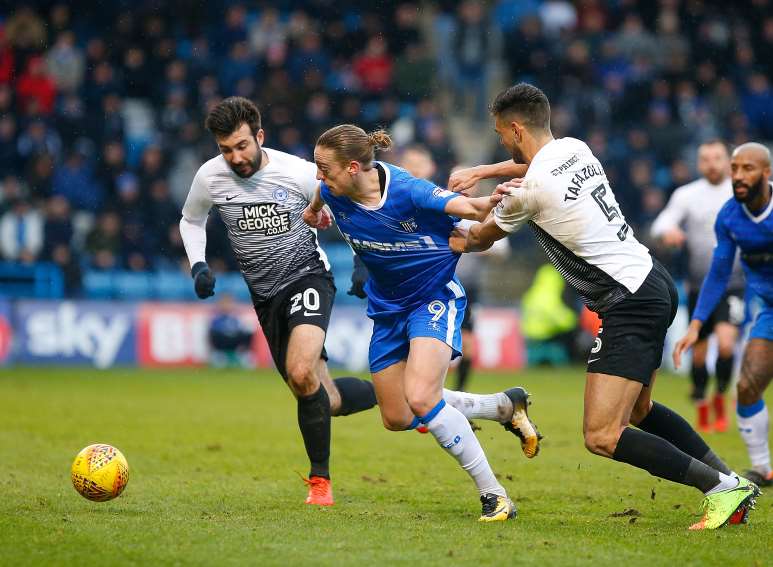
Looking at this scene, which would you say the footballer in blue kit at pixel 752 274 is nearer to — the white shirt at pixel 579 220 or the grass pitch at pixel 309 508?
the grass pitch at pixel 309 508

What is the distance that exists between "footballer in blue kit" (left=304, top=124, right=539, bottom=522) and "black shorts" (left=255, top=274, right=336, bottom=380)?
534 millimetres

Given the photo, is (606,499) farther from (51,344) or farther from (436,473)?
(51,344)

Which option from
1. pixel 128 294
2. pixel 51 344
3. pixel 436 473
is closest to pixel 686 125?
pixel 128 294

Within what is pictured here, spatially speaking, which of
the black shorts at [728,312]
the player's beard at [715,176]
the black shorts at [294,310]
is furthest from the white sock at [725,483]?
the player's beard at [715,176]

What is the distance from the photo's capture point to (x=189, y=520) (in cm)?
704

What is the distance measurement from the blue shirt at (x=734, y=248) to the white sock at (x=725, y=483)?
1.52m

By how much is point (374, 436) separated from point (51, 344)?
8720 mm

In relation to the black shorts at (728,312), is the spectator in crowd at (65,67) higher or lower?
higher

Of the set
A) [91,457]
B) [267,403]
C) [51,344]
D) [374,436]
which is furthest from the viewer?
[51,344]

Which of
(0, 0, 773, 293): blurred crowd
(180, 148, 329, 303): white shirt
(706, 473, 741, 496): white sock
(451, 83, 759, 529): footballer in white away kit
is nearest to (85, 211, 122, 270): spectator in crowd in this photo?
(0, 0, 773, 293): blurred crowd

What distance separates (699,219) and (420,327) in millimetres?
5985

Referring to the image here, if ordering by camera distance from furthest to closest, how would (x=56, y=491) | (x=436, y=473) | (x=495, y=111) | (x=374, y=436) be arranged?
(x=374, y=436) < (x=436, y=473) < (x=56, y=491) < (x=495, y=111)

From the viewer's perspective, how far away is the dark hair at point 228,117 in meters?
8.13

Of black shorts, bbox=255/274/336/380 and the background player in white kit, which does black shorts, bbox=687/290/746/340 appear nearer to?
the background player in white kit
